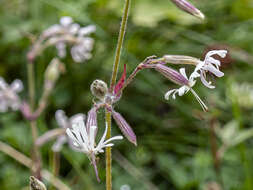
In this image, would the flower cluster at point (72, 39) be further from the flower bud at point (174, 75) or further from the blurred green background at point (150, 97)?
the flower bud at point (174, 75)

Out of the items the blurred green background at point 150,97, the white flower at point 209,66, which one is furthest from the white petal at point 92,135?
the blurred green background at point 150,97

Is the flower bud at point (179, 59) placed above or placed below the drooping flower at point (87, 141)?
above

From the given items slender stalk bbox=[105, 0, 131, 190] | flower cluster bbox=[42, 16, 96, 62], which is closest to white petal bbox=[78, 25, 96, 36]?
flower cluster bbox=[42, 16, 96, 62]

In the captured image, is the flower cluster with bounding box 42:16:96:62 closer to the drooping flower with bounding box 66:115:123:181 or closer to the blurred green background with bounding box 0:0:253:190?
the blurred green background with bounding box 0:0:253:190

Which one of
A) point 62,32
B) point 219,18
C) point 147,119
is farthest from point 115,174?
point 219,18

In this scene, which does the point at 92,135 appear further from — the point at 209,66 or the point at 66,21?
the point at 66,21

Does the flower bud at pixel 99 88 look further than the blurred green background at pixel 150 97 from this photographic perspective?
No

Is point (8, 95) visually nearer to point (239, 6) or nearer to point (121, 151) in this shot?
point (121, 151)

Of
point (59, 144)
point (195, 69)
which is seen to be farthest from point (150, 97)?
point (195, 69)

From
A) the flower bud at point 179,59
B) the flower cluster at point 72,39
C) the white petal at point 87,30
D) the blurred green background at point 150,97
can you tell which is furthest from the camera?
the blurred green background at point 150,97

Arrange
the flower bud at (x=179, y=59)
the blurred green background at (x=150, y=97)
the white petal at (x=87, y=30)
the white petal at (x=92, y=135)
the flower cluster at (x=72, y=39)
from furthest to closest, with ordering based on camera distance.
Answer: the blurred green background at (x=150, y=97)
the flower cluster at (x=72, y=39)
the white petal at (x=87, y=30)
the flower bud at (x=179, y=59)
the white petal at (x=92, y=135)
